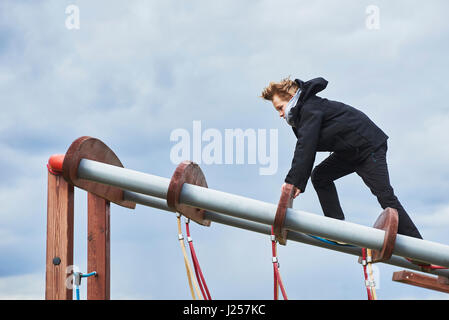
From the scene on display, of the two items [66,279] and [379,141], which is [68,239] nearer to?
[66,279]

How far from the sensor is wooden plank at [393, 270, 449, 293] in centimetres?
672

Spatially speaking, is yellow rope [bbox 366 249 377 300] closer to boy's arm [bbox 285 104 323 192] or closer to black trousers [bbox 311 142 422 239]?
black trousers [bbox 311 142 422 239]

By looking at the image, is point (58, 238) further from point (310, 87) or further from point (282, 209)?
point (310, 87)

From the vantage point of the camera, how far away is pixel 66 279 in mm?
4656

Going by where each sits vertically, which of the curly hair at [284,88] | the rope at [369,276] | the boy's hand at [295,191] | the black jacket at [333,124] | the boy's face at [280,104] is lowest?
the rope at [369,276]

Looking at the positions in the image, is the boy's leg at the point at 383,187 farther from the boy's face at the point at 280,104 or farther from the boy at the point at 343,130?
the boy's face at the point at 280,104

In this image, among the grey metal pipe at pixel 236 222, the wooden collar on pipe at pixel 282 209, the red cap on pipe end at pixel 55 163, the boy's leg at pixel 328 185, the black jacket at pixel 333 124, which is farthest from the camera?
the boy's leg at pixel 328 185

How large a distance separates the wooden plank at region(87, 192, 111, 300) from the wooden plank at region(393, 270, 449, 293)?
3.38 meters

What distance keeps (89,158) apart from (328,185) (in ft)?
7.26

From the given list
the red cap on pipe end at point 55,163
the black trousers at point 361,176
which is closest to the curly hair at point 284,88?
the black trousers at point 361,176

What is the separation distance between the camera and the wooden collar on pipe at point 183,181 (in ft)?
14.7

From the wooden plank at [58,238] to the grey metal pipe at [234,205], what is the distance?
261 mm

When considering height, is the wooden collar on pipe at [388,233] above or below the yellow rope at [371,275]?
above

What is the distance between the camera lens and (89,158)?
4.73 m
